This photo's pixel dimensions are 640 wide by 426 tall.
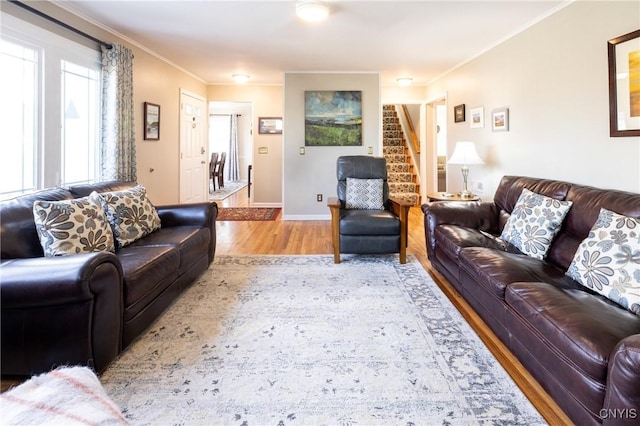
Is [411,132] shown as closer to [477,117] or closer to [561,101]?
[477,117]

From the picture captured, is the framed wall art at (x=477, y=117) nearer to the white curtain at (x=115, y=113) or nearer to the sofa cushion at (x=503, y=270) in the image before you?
the sofa cushion at (x=503, y=270)

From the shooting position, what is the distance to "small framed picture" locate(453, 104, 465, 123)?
204 inches

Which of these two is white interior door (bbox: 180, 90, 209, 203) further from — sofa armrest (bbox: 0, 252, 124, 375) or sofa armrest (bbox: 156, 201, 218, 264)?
sofa armrest (bbox: 0, 252, 124, 375)

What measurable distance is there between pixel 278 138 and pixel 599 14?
17.7 ft

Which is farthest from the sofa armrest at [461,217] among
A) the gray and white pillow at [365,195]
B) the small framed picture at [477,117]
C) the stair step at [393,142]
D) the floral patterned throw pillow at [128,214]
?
the stair step at [393,142]

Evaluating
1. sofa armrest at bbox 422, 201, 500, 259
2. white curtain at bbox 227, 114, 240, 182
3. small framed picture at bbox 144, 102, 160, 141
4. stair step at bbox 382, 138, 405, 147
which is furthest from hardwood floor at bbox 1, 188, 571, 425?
white curtain at bbox 227, 114, 240, 182

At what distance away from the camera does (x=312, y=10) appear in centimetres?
316

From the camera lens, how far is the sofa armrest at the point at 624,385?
110cm

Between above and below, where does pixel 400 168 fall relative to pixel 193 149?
below

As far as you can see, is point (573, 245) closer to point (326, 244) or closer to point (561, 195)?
point (561, 195)

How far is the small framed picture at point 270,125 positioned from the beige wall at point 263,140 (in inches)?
2.4

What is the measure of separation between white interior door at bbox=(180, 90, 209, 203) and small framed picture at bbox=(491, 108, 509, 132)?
4.51 meters

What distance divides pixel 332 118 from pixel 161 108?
258 centimetres

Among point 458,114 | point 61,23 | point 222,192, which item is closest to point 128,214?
point 61,23
